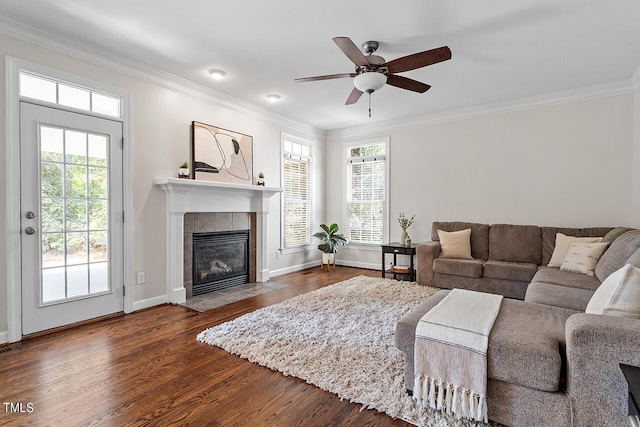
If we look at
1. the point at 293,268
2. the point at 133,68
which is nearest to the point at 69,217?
the point at 133,68

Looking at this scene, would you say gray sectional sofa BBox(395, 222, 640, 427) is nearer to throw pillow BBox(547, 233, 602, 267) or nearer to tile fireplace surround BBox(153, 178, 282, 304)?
throw pillow BBox(547, 233, 602, 267)

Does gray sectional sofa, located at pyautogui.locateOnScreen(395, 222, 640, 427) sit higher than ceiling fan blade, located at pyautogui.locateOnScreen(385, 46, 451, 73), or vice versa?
ceiling fan blade, located at pyautogui.locateOnScreen(385, 46, 451, 73)

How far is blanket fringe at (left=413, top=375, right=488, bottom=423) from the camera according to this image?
1653 mm

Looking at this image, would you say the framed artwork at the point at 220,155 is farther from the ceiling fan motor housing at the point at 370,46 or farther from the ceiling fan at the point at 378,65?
the ceiling fan motor housing at the point at 370,46

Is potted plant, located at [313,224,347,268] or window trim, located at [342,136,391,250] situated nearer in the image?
window trim, located at [342,136,391,250]

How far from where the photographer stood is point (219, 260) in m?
4.63

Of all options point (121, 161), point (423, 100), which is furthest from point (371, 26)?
point (121, 161)

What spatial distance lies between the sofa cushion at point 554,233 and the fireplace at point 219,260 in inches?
166

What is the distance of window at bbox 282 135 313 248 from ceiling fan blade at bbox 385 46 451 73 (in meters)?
3.15

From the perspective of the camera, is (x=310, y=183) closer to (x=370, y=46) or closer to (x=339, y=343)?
(x=370, y=46)

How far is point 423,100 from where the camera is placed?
4738 mm

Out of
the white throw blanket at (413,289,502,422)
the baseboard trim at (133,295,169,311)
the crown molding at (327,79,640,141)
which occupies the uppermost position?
the crown molding at (327,79,640,141)

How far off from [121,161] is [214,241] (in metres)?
1.57

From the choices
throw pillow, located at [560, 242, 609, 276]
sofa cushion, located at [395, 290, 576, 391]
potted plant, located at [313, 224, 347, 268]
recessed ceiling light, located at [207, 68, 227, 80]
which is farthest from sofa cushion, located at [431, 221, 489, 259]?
recessed ceiling light, located at [207, 68, 227, 80]
